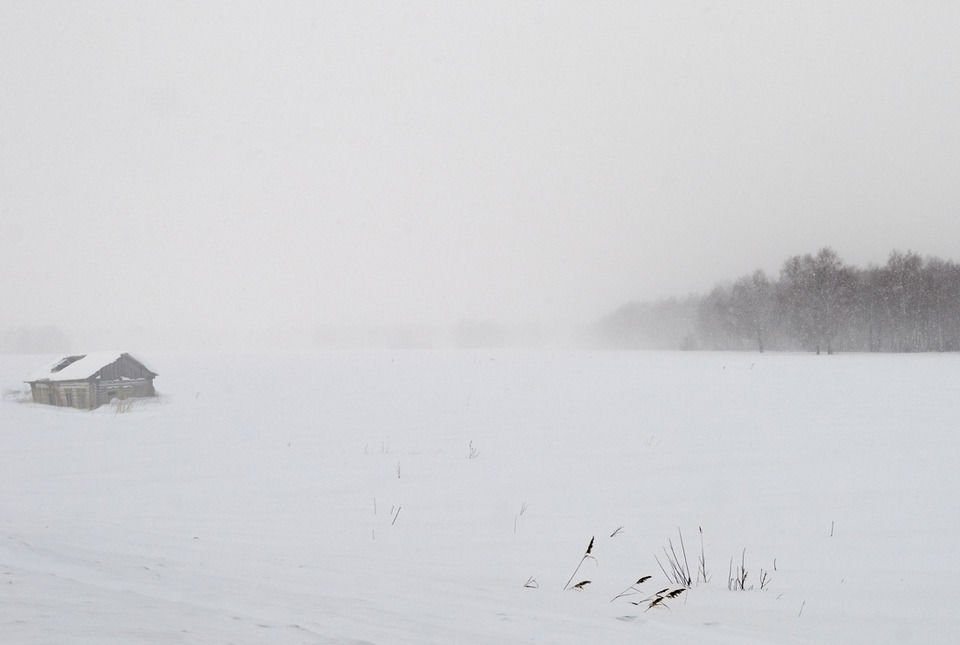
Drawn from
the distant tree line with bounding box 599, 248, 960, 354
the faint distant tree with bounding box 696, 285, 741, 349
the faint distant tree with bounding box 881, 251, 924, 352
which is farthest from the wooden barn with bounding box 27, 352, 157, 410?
the faint distant tree with bounding box 881, 251, 924, 352

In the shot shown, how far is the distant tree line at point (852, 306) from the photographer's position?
2185 inches

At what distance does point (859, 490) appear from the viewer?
7379 millimetres

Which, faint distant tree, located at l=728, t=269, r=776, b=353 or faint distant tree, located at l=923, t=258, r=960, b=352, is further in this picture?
faint distant tree, located at l=728, t=269, r=776, b=353

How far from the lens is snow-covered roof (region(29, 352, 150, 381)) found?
21.3 metres

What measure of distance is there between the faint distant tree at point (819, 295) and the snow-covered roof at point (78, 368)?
5877 cm

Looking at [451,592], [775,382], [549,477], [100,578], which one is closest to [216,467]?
[549,477]

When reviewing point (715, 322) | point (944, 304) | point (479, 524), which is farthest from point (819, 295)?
point (479, 524)

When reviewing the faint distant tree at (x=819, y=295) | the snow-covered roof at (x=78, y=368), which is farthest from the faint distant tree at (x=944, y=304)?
the snow-covered roof at (x=78, y=368)

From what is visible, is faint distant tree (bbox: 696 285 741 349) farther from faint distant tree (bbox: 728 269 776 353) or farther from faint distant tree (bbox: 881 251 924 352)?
faint distant tree (bbox: 881 251 924 352)

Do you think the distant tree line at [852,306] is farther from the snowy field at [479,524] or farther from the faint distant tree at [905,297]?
the snowy field at [479,524]

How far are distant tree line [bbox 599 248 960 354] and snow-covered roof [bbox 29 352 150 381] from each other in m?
57.8

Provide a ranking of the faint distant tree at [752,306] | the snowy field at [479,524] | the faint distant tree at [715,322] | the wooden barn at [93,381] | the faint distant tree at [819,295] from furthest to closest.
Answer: the faint distant tree at [715,322], the faint distant tree at [752,306], the faint distant tree at [819,295], the wooden barn at [93,381], the snowy field at [479,524]

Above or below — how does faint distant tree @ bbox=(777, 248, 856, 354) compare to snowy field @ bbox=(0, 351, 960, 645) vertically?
above

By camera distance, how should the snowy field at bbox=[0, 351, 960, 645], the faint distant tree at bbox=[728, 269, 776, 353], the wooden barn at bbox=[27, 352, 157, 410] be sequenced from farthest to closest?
the faint distant tree at bbox=[728, 269, 776, 353] → the wooden barn at bbox=[27, 352, 157, 410] → the snowy field at bbox=[0, 351, 960, 645]
